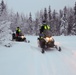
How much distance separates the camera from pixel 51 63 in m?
10.4

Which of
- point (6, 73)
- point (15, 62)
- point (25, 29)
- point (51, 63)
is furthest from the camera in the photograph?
point (25, 29)

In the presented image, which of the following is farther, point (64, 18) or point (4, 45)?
point (64, 18)

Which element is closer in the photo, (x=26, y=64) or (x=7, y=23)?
(x=26, y=64)

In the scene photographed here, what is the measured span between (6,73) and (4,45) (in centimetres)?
485

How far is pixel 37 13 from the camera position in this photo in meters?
117

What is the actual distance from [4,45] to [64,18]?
6395 centimetres

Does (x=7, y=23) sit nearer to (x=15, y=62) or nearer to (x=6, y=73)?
(x=15, y=62)

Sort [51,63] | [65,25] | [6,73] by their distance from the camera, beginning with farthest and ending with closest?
[65,25]
[51,63]
[6,73]

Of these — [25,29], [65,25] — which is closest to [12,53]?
[65,25]

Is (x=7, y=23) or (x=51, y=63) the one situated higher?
(x=7, y=23)

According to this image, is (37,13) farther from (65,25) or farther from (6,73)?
(6,73)

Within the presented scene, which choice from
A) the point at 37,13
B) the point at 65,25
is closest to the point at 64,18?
the point at 65,25

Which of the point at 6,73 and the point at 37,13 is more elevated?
the point at 37,13

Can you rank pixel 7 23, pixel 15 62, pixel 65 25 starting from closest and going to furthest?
pixel 15 62
pixel 7 23
pixel 65 25
